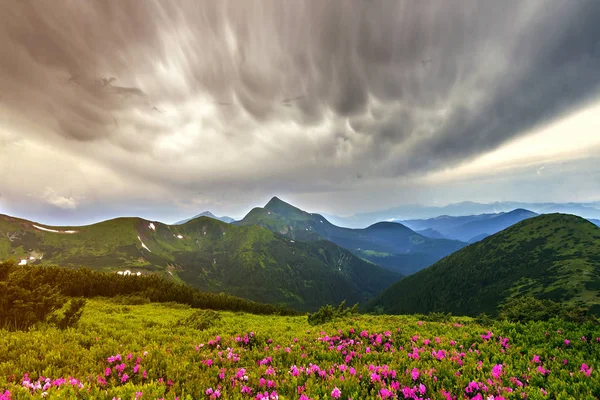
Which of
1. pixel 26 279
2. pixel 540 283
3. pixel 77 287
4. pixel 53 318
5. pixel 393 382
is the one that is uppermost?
pixel 26 279

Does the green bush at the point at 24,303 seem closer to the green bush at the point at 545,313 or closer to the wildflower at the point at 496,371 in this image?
the wildflower at the point at 496,371

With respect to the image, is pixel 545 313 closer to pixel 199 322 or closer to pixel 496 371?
pixel 496 371

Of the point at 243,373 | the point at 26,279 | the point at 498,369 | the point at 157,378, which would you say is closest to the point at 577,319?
the point at 498,369

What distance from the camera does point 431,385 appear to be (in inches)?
247

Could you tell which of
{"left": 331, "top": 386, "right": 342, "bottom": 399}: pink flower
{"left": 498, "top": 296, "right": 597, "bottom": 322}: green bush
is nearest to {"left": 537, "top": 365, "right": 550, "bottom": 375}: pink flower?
{"left": 331, "top": 386, "right": 342, "bottom": 399}: pink flower

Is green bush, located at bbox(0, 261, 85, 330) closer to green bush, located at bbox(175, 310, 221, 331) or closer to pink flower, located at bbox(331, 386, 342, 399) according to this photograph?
green bush, located at bbox(175, 310, 221, 331)

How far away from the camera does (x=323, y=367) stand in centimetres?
738

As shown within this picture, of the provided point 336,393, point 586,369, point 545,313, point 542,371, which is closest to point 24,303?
point 336,393

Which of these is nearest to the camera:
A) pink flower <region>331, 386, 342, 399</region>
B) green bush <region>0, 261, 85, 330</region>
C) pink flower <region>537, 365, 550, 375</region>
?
pink flower <region>331, 386, 342, 399</region>

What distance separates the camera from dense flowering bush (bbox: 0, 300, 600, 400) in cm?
575

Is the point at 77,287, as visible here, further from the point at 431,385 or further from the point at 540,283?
the point at 540,283

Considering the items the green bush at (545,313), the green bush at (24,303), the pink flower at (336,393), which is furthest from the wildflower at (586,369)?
the green bush at (24,303)

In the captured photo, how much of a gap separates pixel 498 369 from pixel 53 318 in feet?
67.6

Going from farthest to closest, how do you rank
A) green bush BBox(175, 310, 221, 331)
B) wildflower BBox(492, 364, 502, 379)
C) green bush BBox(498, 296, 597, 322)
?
1. green bush BBox(175, 310, 221, 331)
2. green bush BBox(498, 296, 597, 322)
3. wildflower BBox(492, 364, 502, 379)
